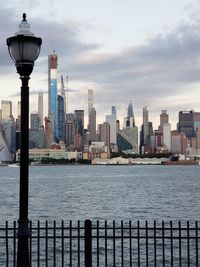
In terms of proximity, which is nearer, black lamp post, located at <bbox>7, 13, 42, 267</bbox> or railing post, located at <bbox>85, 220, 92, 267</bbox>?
black lamp post, located at <bbox>7, 13, 42, 267</bbox>

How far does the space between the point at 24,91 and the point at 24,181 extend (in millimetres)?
1427

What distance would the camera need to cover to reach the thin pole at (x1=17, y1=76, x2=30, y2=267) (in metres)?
8.75

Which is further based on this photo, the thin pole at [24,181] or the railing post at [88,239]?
the railing post at [88,239]

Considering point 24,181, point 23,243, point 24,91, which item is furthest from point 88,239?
point 24,91

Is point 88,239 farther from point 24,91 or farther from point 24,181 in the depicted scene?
point 24,91

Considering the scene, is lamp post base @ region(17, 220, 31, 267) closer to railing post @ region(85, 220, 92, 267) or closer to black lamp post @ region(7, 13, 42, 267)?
black lamp post @ region(7, 13, 42, 267)

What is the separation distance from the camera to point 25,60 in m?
8.91

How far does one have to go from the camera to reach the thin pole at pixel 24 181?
28.7 ft

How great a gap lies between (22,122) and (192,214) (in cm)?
3690

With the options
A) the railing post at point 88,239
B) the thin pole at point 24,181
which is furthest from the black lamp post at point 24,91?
the railing post at point 88,239

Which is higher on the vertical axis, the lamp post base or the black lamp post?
the black lamp post

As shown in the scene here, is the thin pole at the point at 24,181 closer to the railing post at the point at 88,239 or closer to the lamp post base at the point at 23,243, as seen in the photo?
the lamp post base at the point at 23,243

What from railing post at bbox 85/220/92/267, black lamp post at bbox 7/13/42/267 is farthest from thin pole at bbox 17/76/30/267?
railing post at bbox 85/220/92/267

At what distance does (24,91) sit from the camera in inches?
352
